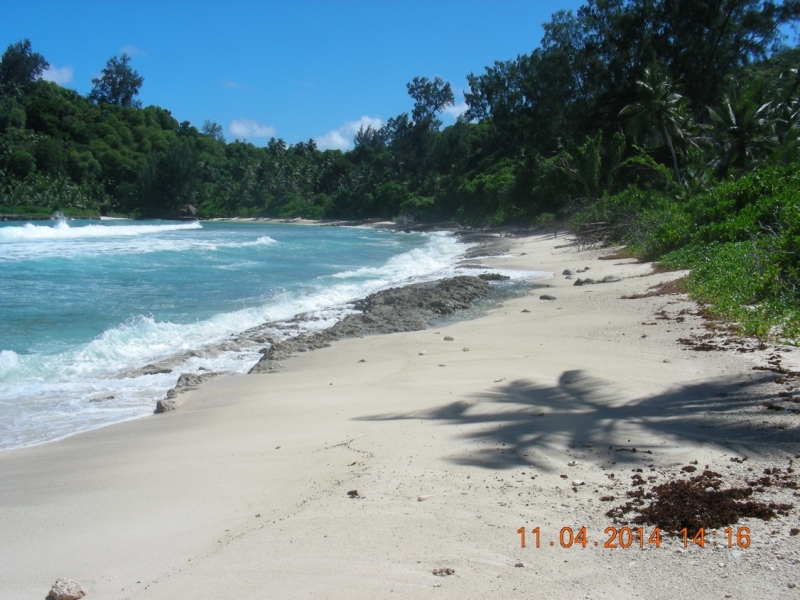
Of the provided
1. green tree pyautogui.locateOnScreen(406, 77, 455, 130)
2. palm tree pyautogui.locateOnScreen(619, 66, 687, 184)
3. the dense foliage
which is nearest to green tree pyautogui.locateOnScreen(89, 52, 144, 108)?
the dense foliage

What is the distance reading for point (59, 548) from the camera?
4.21 m

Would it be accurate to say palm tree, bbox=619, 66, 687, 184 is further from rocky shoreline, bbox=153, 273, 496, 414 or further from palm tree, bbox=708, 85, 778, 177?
rocky shoreline, bbox=153, 273, 496, 414

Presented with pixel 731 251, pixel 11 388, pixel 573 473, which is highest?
pixel 731 251

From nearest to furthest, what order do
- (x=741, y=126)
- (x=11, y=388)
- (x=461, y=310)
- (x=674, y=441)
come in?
(x=674, y=441) < (x=11, y=388) < (x=461, y=310) < (x=741, y=126)

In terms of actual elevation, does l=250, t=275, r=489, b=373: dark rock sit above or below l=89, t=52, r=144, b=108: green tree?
below

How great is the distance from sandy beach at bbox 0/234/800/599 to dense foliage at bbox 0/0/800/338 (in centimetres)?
393

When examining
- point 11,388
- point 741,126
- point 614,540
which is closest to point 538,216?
point 741,126

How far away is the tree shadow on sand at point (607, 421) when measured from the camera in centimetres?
473

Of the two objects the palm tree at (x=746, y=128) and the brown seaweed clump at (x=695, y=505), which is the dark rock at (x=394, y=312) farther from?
the palm tree at (x=746, y=128)

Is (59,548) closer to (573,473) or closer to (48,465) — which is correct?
(48,465)

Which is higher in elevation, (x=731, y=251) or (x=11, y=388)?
(x=731, y=251)

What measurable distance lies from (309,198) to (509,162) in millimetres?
45733
